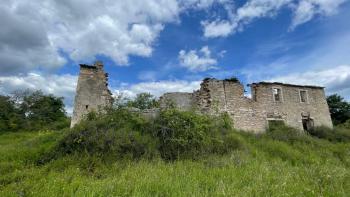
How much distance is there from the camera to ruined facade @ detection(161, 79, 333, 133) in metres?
14.7

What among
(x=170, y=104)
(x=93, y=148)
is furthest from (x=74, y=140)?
(x=170, y=104)

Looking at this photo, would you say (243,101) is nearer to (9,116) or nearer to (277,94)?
(277,94)

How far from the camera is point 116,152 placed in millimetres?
6891

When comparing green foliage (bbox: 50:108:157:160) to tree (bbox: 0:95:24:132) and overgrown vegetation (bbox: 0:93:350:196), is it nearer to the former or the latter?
overgrown vegetation (bbox: 0:93:350:196)

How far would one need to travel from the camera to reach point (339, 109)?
87.1ft

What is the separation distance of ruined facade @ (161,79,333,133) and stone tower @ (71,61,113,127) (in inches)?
155

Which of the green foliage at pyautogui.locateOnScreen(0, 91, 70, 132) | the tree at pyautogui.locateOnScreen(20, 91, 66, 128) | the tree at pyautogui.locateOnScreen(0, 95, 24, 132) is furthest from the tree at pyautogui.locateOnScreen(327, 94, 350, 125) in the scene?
the tree at pyautogui.locateOnScreen(0, 95, 24, 132)

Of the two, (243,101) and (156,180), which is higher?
(243,101)

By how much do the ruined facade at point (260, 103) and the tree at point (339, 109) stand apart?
10.2 meters

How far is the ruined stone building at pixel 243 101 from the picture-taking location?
45.6ft

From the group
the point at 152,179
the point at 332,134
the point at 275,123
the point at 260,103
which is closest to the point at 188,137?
the point at 152,179

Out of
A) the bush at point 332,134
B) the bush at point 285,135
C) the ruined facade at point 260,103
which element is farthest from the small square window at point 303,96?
the bush at point 285,135

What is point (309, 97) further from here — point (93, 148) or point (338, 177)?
point (93, 148)

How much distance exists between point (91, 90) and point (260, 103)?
38.7 feet
